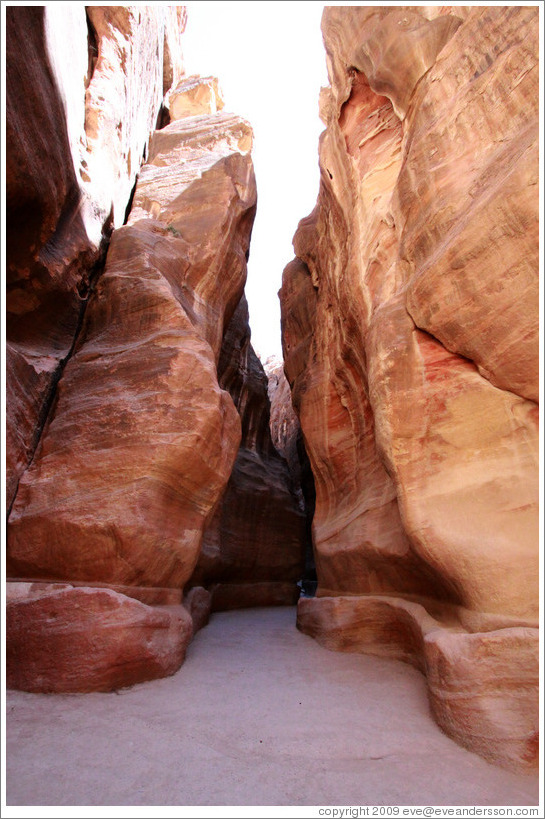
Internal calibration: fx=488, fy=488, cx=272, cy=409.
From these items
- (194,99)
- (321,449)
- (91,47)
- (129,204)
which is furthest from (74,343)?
(194,99)

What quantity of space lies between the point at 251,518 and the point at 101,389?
7956 mm

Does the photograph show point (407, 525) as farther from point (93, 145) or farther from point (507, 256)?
point (93, 145)

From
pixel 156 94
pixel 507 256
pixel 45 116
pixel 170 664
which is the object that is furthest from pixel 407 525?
pixel 156 94

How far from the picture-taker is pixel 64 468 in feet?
23.3

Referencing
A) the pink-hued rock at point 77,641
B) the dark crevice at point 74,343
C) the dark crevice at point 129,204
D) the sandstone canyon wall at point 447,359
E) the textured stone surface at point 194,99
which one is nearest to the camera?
the sandstone canyon wall at point 447,359

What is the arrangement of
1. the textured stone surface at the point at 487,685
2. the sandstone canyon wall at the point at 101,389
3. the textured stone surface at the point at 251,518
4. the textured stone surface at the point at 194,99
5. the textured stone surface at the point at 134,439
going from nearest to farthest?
1. the textured stone surface at the point at 487,685
2. the sandstone canyon wall at the point at 101,389
3. the textured stone surface at the point at 134,439
4. the textured stone surface at the point at 251,518
5. the textured stone surface at the point at 194,99

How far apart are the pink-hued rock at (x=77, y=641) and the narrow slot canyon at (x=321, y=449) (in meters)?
0.03

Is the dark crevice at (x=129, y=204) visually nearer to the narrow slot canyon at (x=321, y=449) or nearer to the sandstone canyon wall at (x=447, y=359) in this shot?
the narrow slot canyon at (x=321, y=449)

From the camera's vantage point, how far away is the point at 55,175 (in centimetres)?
736

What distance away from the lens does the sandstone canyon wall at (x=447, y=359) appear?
493cm

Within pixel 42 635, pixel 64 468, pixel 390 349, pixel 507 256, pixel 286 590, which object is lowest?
pixel 286 590

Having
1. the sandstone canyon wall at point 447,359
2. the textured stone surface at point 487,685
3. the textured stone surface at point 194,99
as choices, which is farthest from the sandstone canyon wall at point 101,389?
the textured stone surface at point 194,99

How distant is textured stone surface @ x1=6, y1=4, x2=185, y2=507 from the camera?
6484mm

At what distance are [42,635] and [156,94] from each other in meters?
17.4
